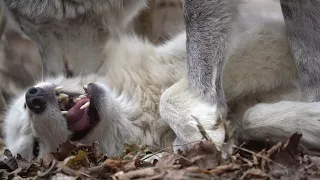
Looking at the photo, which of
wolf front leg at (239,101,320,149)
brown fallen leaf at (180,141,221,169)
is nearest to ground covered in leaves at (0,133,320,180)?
brown fallen leaf at (180,141,221,169)

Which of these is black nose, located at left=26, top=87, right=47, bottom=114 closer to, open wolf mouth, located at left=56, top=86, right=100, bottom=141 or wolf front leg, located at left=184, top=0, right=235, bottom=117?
open wolf mouth, located at left=56, top=86, right=100, bottom=141

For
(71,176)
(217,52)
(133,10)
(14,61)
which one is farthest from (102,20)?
(14,61)

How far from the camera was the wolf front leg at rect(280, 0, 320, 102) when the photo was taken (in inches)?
161

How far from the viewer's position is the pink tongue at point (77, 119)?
4098 millimetres

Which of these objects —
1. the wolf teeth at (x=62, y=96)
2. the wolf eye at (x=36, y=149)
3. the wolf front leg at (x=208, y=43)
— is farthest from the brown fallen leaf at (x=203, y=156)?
the wolf eye at (x=36, y=149)

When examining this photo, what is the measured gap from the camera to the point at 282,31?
429 cm

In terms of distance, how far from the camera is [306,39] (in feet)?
13.6

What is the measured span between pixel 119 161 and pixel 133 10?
2080mm

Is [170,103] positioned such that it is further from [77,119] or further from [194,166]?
[194,166]

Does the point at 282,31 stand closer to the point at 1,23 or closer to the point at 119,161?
the point at 119,161

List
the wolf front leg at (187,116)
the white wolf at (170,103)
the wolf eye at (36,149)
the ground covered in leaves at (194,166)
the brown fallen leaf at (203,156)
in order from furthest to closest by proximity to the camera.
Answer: the wolf eye at (36,149) < the white wolf at (170,103) < the wolf front leg at (187,116) < the brown fallen leaf at (203,156) < the ground covered in leaves at (194,166)

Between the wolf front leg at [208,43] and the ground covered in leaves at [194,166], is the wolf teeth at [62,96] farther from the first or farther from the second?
the wolf front leg at [208,43]

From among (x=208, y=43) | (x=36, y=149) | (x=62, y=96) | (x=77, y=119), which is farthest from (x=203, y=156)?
(x=36, y=149)

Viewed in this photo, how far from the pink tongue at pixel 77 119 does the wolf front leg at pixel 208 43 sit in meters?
0.68
